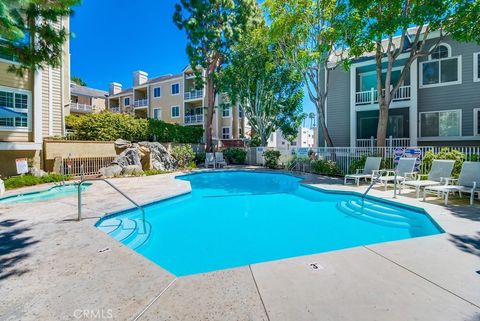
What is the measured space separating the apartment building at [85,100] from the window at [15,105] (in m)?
19.3

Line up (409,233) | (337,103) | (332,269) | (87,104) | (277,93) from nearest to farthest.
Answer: (332,269), (409,233), (337,103), (277,93), (87,104)

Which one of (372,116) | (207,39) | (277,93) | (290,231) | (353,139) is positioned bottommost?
(290,231)

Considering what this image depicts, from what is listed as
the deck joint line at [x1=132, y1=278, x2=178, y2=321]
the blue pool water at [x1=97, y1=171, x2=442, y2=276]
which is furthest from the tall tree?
the deck joint line at [x1=132, y1=278, x2=178, y2=321]

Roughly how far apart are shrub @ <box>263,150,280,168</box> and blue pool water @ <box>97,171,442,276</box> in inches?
315

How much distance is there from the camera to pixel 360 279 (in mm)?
2902

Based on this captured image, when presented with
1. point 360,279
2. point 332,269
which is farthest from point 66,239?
point 360,279

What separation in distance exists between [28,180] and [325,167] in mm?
13629

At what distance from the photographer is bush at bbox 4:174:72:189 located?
9.55 metres

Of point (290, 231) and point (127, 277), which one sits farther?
point (290, 231)

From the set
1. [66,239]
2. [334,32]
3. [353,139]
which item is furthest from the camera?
[353,139]

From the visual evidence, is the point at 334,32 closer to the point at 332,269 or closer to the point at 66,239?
the point at 332,269

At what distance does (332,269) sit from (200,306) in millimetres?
1711

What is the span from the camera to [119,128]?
15891 mm

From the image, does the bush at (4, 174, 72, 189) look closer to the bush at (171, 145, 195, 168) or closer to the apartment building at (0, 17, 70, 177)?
the apartment building at (0, 17, 70, 177)
